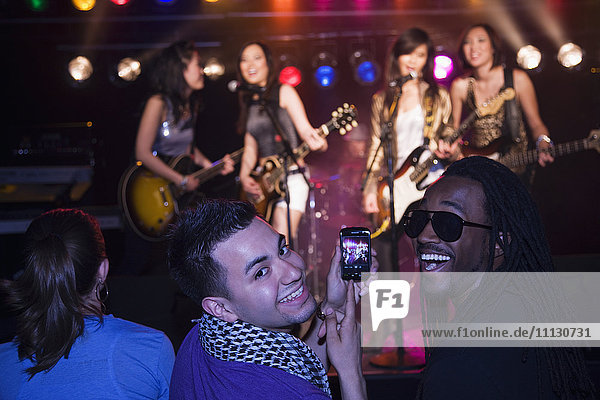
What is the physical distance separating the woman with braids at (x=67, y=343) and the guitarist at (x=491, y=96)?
4.80 m

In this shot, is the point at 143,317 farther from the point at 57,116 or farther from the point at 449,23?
the point at 449,23

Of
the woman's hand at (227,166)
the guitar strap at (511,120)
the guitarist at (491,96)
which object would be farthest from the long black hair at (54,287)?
the guitar strap at (511,120)

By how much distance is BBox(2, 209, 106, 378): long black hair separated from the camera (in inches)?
81.4

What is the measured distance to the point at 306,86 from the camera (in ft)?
23.9

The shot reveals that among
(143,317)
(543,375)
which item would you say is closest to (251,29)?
(143,317)

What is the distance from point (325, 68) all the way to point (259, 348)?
18.7 ft

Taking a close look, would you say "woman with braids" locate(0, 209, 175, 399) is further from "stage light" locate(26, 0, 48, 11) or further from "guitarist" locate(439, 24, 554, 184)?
"stage light" locate(26, 0, 48, 11)

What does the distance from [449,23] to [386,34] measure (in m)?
0.79

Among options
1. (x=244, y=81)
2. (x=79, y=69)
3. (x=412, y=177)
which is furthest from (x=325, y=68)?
(x=79, y=69)

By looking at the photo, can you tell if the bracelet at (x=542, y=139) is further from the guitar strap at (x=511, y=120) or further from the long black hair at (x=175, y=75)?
the long black hair at (x=175, y=75)

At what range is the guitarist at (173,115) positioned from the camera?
21.2 ft

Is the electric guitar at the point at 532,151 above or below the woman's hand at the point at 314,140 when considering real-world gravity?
below

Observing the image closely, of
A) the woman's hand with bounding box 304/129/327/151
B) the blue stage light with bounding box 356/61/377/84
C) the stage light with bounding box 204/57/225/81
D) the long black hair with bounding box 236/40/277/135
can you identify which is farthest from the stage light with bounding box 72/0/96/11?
the blue stage light with bounding box 356/61/377/84

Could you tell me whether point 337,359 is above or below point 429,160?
below
